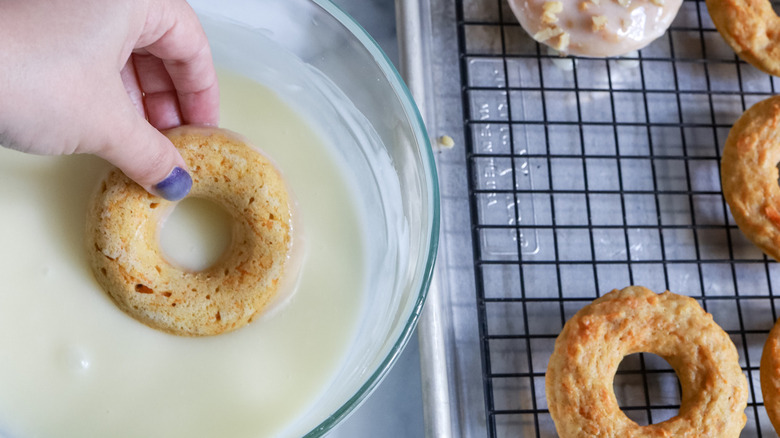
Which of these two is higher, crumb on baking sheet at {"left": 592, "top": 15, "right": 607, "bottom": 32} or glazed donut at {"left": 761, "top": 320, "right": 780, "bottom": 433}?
crumb on baking sheet at {"left": 592, "top": 15, "right": 607, "bottom": 32}

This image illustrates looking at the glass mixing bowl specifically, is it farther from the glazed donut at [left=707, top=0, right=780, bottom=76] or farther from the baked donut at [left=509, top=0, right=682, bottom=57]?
the glazed donut at [left=707, top=0, right=780, bottom=76]

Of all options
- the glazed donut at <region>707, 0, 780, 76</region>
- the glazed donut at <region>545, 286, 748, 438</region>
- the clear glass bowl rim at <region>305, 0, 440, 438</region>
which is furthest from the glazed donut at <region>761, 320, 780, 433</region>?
the clear glass bowl rim at <region>305, 0, 440, 438</region>

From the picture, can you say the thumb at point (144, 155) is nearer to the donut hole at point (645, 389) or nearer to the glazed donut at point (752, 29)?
the donut hole at point (645, 389)

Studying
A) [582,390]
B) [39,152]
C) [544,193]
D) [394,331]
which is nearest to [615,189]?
[544,193]

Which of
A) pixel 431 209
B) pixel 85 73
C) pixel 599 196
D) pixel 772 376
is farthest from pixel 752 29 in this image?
pixel 85 73

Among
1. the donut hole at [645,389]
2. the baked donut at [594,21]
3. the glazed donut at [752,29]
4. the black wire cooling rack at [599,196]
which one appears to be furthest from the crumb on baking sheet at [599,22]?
the donut hole at [645,389]

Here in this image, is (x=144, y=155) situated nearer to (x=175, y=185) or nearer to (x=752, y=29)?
(x=175, y=185)

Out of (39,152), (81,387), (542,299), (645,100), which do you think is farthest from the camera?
(645,100)

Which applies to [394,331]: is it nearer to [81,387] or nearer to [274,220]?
[274,220]
